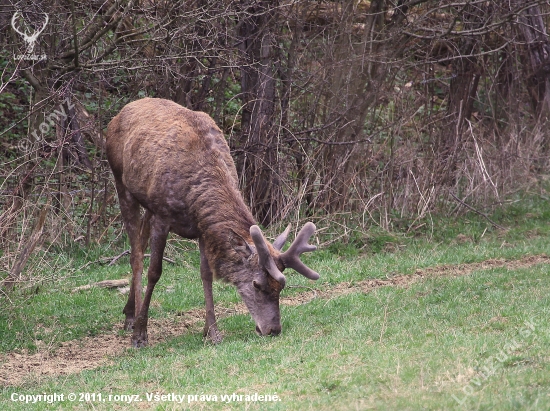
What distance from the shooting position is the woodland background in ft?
40.8

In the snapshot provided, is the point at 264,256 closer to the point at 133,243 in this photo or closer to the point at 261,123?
the point at 133,243

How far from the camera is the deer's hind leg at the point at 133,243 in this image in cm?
997

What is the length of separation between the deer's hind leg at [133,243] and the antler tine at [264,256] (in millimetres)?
2007

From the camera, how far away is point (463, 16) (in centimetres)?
1625

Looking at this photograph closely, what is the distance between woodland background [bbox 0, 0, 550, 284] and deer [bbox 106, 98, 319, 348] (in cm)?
251

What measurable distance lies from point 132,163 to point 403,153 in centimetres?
676

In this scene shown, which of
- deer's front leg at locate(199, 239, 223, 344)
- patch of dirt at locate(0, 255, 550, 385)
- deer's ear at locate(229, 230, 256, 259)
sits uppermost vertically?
deer's ear at locate(229, 230, 256, 259)

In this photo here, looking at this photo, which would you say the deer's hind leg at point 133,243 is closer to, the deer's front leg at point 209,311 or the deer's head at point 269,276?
the deer's front leg at point 209,311

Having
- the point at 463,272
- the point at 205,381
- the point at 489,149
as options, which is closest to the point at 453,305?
the point at 463,272

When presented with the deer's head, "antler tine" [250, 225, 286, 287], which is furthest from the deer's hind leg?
"antler tine" [250, 225, 286, 287]

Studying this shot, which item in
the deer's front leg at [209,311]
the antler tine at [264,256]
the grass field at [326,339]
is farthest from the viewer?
the deer's front leg at [209,311]

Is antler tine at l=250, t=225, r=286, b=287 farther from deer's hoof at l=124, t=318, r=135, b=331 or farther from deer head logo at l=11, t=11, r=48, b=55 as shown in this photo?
deer head logo at l=11, t=11, r=48, b=55

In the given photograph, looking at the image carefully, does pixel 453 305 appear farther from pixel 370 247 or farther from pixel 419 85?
pixel 419 85

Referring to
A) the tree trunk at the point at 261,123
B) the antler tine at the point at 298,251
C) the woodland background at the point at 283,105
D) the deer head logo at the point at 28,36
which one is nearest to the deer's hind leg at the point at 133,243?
the woodland background at the point at 283,105
